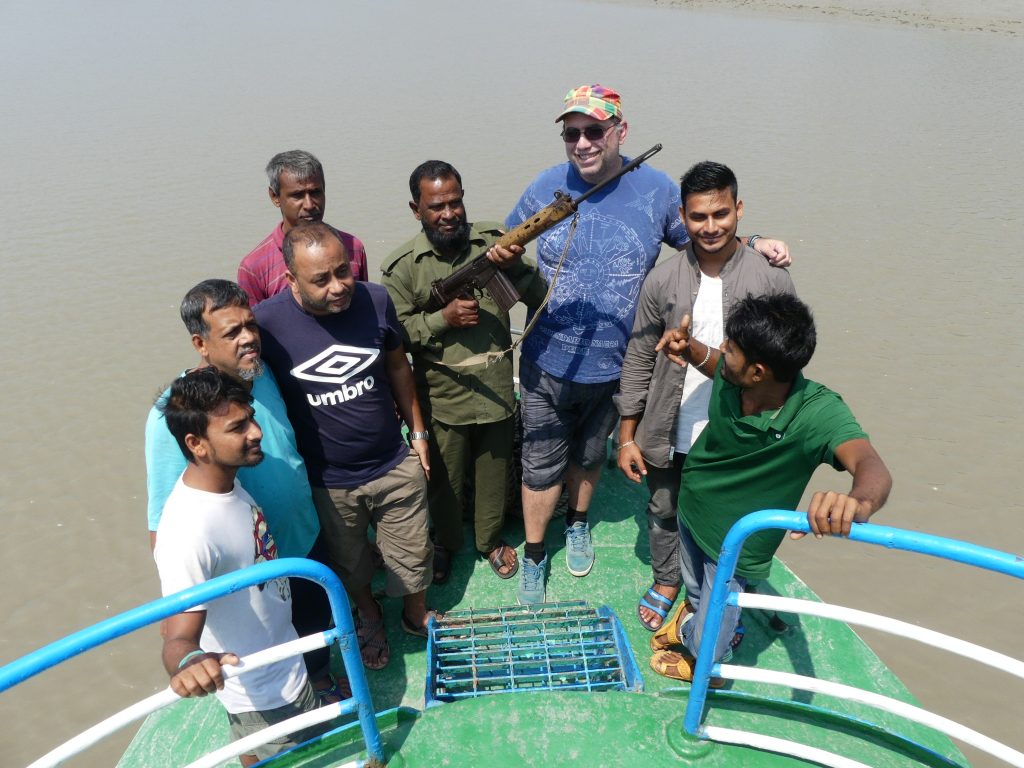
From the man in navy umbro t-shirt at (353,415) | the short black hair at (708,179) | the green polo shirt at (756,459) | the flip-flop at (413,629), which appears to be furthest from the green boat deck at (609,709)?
the short black hair at (708,179)

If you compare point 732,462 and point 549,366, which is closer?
point 732,462

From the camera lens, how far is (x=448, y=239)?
3141 millimetres

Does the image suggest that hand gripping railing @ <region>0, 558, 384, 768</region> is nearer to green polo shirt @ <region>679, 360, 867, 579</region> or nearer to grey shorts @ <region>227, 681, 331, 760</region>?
grey shorts @ <region>227, 681, 331, 760</region>

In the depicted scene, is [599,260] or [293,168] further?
[293,168]

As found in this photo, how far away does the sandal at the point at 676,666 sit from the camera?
10.2 ft

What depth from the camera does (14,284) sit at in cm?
Result: 1035

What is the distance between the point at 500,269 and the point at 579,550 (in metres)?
1.64

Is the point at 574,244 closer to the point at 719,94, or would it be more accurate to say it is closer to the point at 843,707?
the point at 843,707

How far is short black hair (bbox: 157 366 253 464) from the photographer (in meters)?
2.05

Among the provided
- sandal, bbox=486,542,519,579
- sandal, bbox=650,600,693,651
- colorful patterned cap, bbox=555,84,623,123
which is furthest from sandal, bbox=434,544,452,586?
colorful patterned cap, bbox=555,84,623,123

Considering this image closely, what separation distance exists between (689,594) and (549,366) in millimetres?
1234

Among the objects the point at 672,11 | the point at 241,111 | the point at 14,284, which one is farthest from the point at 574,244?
the point at 672,11

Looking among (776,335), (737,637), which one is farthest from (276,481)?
(737,637)

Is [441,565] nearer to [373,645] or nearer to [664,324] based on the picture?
[373,645]
